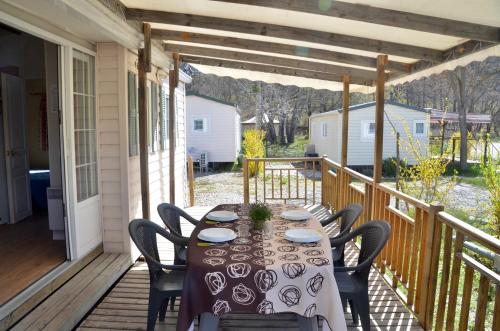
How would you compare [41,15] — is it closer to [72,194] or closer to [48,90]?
[48,90]

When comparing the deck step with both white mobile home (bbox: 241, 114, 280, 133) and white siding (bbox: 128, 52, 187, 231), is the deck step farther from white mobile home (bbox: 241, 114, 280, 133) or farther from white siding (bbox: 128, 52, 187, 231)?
white mobile home (bbox: 241, 114, 280, 133)

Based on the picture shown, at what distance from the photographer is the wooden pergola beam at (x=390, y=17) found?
2582 mm

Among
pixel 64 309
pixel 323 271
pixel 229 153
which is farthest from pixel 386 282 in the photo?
pixel 229 153

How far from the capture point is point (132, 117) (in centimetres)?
412

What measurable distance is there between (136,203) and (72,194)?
976mm

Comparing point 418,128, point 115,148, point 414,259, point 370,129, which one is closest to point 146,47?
point 115,148

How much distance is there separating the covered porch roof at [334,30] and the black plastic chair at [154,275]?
5.79ft

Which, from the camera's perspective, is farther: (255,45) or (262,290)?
(255,45)

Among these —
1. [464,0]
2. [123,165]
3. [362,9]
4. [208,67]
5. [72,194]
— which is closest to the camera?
[464,0]

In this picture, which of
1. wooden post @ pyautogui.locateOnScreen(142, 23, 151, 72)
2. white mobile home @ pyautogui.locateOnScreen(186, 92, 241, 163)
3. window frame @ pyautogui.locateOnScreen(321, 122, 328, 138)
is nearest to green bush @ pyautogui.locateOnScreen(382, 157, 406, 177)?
window frame @ pyautogui.locateOnScreen(321, 122, 328, 138)

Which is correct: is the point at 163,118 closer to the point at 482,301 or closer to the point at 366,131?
the point at 482,301

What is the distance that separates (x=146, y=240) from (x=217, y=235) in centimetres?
55

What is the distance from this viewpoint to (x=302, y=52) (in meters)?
3.97

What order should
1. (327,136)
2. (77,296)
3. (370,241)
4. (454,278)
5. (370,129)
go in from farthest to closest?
1. (327,136)
2. (370,129)
3. (77,296)
4. (370,241)
5. (454,278)
